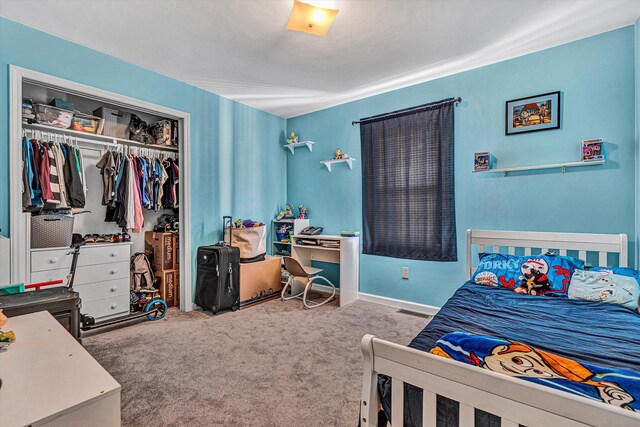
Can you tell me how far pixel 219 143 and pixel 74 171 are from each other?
149 centimetres

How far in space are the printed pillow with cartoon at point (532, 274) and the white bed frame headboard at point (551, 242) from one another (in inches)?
8.9

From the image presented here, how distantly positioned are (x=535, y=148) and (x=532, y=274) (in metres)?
1.22

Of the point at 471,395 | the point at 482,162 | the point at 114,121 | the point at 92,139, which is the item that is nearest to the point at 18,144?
the point at 92,139

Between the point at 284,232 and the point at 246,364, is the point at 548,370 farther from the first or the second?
the point at 284,232

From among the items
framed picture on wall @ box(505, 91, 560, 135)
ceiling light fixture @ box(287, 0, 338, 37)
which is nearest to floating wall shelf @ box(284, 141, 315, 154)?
ceiling light fixture @ box(287, 0, 338, 37)

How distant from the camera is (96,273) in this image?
296 centimetres

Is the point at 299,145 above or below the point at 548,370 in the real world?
above

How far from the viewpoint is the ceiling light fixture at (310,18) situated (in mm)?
2055

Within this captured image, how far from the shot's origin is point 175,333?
2.81 metres

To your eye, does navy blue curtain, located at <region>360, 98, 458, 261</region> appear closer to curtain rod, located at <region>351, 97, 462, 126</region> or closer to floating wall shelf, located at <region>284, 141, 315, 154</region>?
curtain rod, located at <region>351, 97, 462, 126</region>

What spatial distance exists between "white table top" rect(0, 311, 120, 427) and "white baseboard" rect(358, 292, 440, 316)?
3.14m

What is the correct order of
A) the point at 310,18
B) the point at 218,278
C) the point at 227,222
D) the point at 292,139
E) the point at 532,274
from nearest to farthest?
the point at 310,18 < the point at 532,274 < the point at 218,278 < the point at 227,222 < the point at 292,139

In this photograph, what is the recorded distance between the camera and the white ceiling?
2.13m

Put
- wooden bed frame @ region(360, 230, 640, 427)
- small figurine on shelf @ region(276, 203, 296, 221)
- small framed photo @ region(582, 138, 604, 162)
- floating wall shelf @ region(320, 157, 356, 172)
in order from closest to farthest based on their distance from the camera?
1. wooden bed frame @ region(360, 230, 640, 427)
2. small framed photo @ region(582, 138, 604, 162)
3. floating wall shelf @ region(320, 157, 356, 172)
4. small figurine on shelf @ region(276, 203, 296, 221)
